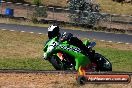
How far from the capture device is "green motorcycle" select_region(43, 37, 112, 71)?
12.6m

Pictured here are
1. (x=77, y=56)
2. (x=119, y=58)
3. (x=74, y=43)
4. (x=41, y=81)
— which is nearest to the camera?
(x=41, y=81)

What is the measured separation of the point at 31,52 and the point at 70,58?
375 inches

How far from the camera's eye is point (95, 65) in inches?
505

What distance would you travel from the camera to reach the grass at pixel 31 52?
18453mm

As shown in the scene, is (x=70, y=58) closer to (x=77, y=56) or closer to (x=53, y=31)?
(x=77, y=56)

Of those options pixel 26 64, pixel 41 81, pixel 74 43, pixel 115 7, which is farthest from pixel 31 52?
pixel 115 7

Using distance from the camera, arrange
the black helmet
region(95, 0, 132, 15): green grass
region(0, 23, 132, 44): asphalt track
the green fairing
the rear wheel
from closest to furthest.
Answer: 1. the green fairing
2. the black helmet
3. the rear wheel
4. region(0, 23, 132, 44): asphalt track
5. region(95, 0, 132, 15): green grass

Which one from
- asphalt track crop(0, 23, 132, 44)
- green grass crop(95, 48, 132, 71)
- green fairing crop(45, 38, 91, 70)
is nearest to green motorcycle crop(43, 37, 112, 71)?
green fairing crop(45, 38, 91, 70)

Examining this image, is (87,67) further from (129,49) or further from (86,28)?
(86,28)

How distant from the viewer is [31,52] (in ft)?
73.4

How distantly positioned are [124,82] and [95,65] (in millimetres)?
2603

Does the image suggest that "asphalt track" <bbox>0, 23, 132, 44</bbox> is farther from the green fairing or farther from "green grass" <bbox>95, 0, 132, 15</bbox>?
"green grass" <bbox>95, 0, 132, 15</bbox>

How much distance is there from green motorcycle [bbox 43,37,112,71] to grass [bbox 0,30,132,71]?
4.47 meters

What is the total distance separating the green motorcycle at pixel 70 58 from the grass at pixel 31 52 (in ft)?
14.7
